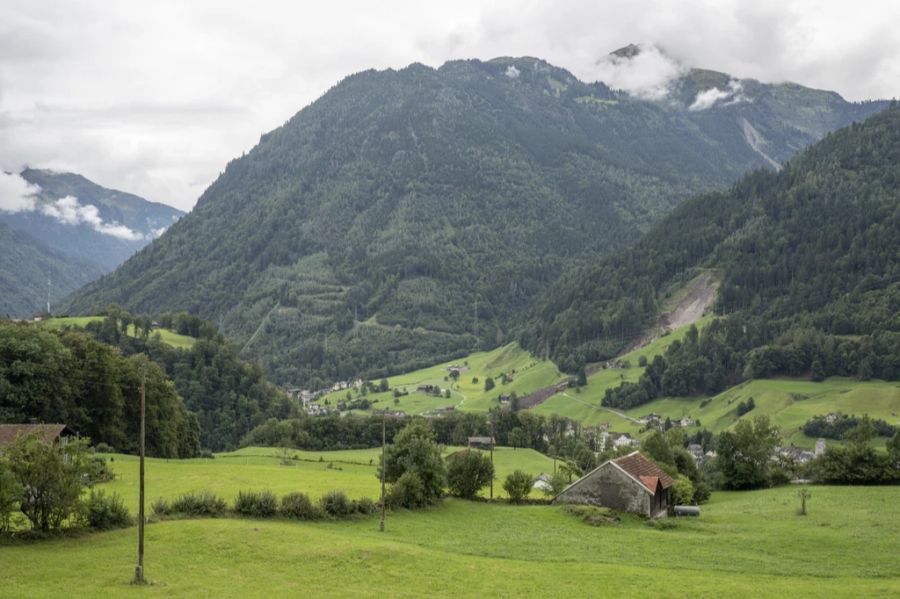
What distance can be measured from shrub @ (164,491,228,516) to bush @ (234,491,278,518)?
1.12m

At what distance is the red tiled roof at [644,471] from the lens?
69688mm

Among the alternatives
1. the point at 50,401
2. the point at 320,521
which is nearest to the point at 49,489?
the point at 320,521

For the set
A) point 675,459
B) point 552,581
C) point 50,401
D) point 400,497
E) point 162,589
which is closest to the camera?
point 162,589

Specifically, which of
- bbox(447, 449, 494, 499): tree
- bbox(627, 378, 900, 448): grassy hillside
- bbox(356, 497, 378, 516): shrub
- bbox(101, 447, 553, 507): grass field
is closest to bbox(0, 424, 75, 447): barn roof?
bbox(101, 447, 553, 507): grass field

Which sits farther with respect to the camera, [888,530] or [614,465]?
[614,465]

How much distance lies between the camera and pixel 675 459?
89.8 metres

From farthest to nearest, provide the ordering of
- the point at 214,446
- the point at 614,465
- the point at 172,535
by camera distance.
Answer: the point at 214,446
the point at 614,465
the point at 172,535

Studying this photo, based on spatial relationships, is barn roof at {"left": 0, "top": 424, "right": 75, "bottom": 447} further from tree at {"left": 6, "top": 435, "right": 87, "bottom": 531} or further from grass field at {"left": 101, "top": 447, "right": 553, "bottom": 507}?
tree at {"left": 6, "top": 435, "right": 87, "bottom": 531}

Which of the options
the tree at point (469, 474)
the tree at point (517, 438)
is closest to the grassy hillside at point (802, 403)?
the tree at point (517, 438)

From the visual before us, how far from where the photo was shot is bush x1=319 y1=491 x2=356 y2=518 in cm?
5738

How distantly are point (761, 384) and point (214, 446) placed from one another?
130 meters

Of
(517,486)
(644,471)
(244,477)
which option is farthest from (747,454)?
(244,477)

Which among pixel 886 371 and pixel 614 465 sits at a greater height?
pixel 886 371

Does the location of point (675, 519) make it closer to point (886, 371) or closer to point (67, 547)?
point (67, 547)
